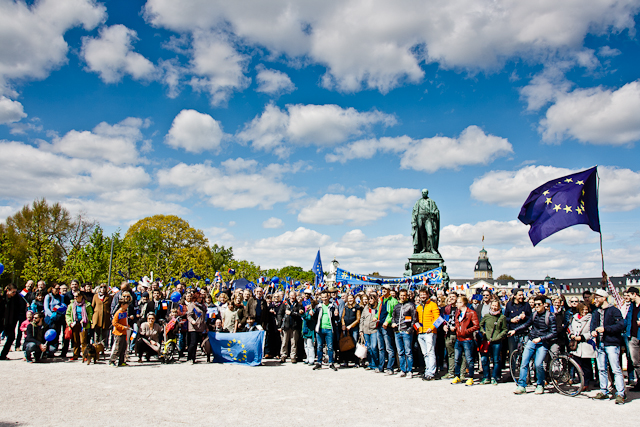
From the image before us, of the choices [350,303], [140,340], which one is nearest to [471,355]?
[350,303]

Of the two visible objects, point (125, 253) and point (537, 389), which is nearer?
point (537, 389)

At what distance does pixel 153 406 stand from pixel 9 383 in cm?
372

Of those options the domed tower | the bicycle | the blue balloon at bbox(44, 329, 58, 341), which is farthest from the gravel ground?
the domed tower

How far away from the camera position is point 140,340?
11734 millimetres

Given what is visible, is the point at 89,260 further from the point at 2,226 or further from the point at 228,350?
the point at 228,350

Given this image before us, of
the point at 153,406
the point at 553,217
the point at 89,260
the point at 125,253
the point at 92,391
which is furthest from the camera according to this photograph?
the point at 125,253

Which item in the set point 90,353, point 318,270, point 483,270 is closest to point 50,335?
point 90,353

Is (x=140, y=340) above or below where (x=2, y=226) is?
below

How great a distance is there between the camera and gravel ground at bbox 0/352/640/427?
6.43m

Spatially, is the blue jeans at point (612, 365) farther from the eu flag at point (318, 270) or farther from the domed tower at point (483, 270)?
the domed tower at point (483, 270)

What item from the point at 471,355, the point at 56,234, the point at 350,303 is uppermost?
the point at 56,234

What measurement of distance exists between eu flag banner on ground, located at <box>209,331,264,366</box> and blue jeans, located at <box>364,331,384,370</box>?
276cm

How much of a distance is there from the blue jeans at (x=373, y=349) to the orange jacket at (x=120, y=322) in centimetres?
591

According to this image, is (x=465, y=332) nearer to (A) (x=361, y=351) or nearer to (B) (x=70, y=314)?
(A) (x=361, y=351)
